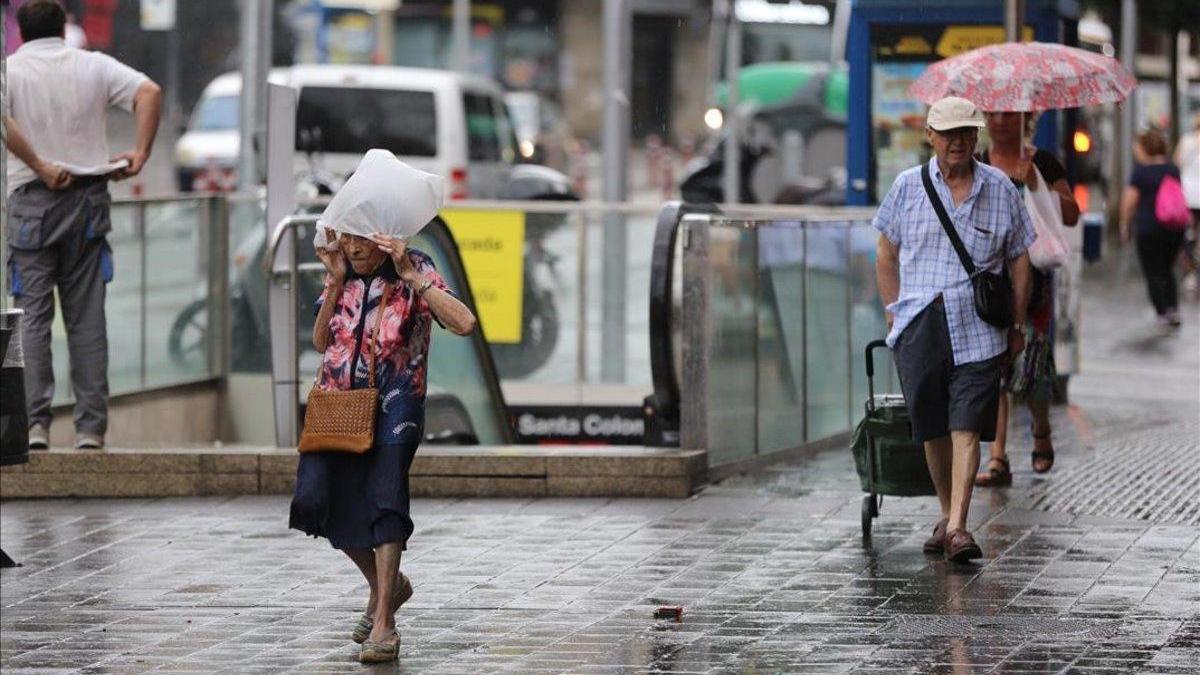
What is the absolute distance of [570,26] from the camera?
67.2m

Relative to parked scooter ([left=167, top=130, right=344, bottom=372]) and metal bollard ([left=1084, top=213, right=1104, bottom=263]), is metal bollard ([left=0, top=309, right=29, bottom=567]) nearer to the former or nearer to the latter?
parked scooter ([left=167, top=130, right=344, bottom=372])

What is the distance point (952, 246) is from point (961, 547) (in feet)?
3.63

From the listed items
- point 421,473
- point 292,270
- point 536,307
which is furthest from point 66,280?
point 536,307

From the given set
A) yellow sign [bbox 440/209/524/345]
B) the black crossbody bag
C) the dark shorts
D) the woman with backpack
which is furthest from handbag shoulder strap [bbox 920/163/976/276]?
the woman with backpack

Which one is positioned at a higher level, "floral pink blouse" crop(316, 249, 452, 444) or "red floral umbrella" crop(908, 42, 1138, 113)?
"red floral umbrella" crop(908, 42, 1138, 113)

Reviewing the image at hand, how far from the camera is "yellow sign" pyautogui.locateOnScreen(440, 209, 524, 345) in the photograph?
54.2 feet

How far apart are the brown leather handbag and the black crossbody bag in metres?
2.57

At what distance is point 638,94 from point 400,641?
6150cm

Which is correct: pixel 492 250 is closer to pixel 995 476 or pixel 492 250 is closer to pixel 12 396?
pixel 995 476

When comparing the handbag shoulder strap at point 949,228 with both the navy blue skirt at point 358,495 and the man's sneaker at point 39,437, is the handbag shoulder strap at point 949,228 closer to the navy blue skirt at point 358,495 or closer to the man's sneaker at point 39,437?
the navy blue skirt at point 358,495

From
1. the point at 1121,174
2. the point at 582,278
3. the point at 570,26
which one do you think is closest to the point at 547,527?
the point at 582,278

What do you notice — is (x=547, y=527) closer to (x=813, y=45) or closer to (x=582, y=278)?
(x=582, y=278)

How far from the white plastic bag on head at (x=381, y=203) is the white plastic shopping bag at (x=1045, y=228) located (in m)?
3.83

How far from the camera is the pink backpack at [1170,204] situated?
74.8 ft
